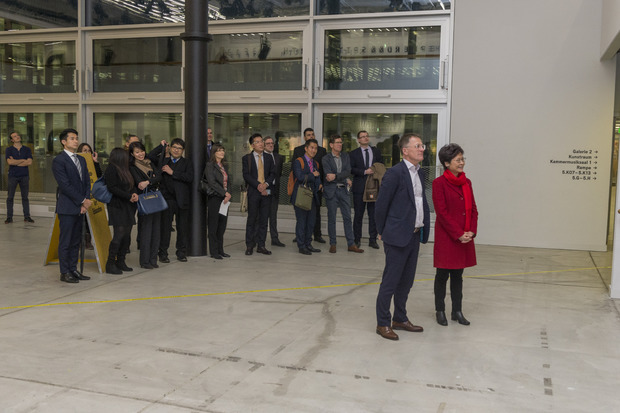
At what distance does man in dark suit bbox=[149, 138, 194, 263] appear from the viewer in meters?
8.42

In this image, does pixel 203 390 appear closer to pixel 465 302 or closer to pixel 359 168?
pixel 465 302

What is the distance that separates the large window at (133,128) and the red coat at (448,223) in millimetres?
8045

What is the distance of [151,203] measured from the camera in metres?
7.71

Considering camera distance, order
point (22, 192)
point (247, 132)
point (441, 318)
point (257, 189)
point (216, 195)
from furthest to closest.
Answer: point (22, 192) < point (247, 132) < point (257, 189) < point (216, 195) < point (441, 318)

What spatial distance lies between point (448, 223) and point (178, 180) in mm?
4221

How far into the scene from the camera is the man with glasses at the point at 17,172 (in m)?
12.0

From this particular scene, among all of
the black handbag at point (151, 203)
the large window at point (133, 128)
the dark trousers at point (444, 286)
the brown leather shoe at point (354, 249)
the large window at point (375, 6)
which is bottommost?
the brown leather shoe at point (354, 249)

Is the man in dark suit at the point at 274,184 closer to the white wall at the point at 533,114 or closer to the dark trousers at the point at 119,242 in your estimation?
the dark trousers at the point at 119,242

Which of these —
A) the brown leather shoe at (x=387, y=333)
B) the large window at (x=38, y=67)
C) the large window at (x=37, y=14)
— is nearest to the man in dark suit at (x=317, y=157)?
the brown leather shoe at (x=387, y=333)

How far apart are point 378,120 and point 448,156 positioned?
5988 millimetres

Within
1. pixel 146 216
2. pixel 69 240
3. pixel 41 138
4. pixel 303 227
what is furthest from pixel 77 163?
pixel 41 138

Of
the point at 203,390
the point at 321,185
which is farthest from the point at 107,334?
the point at 321,185

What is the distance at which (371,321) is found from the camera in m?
5.80

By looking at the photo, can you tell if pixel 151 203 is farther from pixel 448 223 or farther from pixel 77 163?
pixel 448 223
